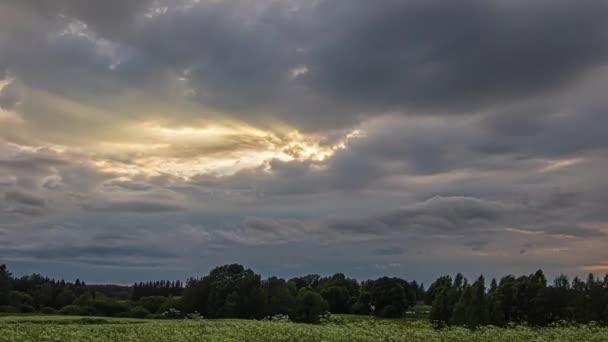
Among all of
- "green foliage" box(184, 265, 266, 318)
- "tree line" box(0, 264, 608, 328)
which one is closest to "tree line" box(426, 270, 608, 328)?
"tree line" box(0, 264, 608, 328)

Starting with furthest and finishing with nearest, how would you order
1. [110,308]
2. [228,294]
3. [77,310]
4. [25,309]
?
[25,309] → [110,308] → [77,310] → [228,294]

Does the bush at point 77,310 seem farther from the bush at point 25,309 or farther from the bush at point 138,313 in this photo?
the bush at point 25,309

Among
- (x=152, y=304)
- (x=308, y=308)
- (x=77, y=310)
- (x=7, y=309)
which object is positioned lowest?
(x=7, y=309)

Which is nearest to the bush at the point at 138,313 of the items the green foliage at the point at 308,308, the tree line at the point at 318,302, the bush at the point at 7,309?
the tree line at the point at 318,302

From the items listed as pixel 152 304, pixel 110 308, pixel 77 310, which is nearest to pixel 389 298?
pixel 152 304

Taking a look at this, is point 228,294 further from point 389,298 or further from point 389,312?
point 389,298

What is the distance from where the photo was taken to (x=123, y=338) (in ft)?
153

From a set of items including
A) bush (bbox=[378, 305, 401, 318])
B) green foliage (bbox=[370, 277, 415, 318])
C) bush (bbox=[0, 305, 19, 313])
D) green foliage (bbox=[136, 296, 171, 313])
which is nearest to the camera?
bush (bbox=[0, 305, 19, 313])

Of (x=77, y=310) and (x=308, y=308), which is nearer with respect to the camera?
(x=308, y=308)

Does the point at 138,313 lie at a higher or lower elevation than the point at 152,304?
lower

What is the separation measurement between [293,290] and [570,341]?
330 feet

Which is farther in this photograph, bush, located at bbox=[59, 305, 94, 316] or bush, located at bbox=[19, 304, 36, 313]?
bush, located at bbox=[19, 304, 36, 313]

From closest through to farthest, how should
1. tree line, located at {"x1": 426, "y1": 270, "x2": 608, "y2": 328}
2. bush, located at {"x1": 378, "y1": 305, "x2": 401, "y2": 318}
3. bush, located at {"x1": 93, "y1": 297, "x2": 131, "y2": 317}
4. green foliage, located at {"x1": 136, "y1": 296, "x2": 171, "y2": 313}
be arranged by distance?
tree line, located at {"x1": 426, "y1": 270, "x2": 608, "y2": 328} → bush, located at {"x1": 93, "y1": 297, "x2": 131, "y2": 317} → green foliage, located at {"x1": 136, "y1": 296, "x2": 171, "y2": 313} → bush, located at {"x1": 378, "y1": 305, "x2": 401, "y2": 318}

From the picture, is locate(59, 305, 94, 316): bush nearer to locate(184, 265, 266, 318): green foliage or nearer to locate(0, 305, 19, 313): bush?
locate(0, 305, 19, 313): bush
